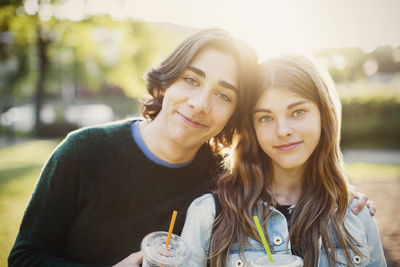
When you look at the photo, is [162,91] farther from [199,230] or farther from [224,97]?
[199,230]

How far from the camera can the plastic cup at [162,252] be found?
201 cm

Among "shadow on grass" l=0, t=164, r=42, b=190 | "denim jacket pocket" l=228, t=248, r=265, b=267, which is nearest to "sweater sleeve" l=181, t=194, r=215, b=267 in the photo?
"denim jacket pocket" l=228, t=248, r=265, b=267

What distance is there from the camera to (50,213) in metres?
2.63

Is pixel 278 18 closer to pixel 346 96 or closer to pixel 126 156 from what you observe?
pixel 126 156

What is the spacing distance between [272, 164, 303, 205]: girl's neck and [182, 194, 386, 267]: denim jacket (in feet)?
0.83

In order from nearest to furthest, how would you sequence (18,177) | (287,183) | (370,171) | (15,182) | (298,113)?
(298,113), (287,183), (15,182), (370,171), (18,177)

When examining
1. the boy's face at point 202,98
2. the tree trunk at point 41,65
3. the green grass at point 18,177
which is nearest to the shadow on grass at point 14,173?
the green grass at point 18,177

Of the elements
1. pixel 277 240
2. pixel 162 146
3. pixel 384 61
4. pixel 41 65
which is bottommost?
pixel 384 61

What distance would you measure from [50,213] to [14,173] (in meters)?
8.85

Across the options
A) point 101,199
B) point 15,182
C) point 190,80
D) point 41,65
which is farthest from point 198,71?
point 41,65

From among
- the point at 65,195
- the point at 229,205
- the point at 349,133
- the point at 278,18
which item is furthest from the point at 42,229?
the point at 349,133

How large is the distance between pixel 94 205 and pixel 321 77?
2046 mm

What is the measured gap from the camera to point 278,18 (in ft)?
12.3

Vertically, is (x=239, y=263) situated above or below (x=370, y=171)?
above
